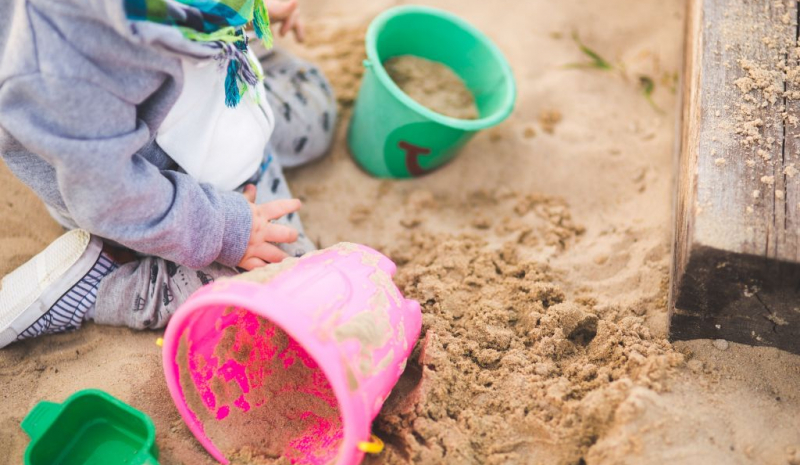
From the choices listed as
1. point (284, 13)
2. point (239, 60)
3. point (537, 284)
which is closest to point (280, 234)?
point (239, 60)

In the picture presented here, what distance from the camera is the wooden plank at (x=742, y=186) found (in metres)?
1.15

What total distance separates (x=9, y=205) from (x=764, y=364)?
182 cm

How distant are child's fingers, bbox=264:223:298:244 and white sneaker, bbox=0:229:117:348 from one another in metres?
0.38

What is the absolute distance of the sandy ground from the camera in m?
1.22

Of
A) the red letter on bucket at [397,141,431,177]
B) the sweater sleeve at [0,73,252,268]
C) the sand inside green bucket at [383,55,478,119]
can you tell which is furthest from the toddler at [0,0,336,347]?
the sand inside green bucket at [383,55,478,119]

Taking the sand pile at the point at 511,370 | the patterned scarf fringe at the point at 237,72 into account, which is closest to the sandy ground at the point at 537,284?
the sand pile at the point at 511,370

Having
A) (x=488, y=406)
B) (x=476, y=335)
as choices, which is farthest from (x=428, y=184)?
(x=488, y=406)

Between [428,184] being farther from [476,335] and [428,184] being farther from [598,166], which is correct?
[476,335]

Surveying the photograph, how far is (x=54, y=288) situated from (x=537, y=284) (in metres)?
1.09

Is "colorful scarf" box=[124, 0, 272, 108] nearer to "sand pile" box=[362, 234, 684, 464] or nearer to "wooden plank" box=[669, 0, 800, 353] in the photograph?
"sand pile" box=[362, 234, 684, 464]

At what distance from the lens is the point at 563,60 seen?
7.29 feet

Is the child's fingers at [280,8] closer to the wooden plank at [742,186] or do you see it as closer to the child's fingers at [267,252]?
the child's fingers at [267,252]

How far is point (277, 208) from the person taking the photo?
4.97 ft

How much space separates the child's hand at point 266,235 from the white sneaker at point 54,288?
346 mm
